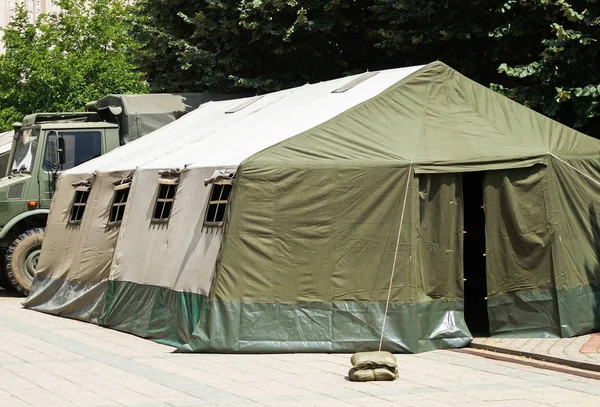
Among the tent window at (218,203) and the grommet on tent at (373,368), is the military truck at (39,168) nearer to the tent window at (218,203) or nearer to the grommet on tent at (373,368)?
the tent window at (218,203)

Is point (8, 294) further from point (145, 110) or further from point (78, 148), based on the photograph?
point (145, 110)

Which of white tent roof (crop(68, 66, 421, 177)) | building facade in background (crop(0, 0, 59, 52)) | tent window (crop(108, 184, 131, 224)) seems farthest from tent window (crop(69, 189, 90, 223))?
building facade in background (crop(0, 0, 59, 52))

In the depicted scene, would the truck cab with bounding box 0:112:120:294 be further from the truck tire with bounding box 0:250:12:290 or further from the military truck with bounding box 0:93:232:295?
the truck tire with bounding box 0:250:12:290

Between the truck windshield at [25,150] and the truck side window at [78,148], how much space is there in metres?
0.33

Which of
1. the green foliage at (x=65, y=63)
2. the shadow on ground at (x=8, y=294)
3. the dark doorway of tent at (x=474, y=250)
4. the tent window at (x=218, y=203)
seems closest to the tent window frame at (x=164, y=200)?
the tent window at (x=218, y=203)

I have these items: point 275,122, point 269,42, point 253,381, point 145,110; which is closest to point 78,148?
point 145,110

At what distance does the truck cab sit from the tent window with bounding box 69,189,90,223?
210 centimetres

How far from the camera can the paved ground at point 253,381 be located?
9.76 meters

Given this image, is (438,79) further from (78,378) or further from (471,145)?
(78,378)

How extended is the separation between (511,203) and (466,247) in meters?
2.99

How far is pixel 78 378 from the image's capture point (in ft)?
36.5

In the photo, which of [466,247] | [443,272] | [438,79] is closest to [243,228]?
[443,272]

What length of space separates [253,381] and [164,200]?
4751 millimetres

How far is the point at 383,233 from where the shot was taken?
13008 millimetres
